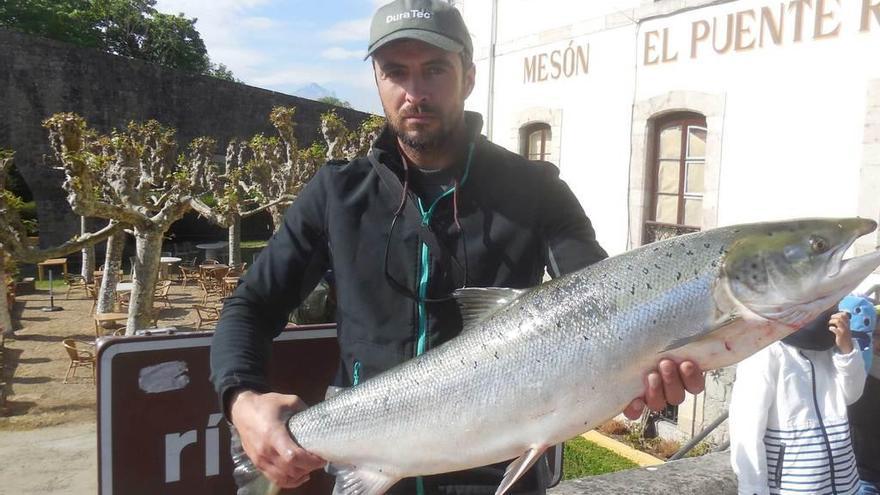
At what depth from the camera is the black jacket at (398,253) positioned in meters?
2.19

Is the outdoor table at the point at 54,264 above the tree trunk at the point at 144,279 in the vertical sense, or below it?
below

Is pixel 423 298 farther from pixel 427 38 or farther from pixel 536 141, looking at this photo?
pixel 536 141

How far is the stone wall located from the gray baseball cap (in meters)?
25.3

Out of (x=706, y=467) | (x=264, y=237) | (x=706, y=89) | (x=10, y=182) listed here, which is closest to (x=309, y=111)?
(x=264, y=237)

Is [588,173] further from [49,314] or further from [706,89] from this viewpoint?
[49,314]

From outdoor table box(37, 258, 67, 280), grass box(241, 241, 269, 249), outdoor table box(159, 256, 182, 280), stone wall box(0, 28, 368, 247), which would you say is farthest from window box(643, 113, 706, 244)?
stone wall box(0, 28, 368, 247)

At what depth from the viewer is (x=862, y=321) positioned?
427cm

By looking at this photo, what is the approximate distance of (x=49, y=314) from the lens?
687 inches

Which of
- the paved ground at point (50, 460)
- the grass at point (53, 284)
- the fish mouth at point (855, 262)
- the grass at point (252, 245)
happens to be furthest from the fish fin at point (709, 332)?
the grass at point (252, 245)

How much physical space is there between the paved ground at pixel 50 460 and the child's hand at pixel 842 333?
668 cm

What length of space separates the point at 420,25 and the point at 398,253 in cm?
72

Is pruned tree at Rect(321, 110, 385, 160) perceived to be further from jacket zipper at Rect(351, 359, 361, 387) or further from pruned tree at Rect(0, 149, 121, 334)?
jacket zipper at Rect(351, 359, 361, 387)

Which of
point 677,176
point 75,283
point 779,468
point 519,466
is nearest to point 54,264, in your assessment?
point 75,283

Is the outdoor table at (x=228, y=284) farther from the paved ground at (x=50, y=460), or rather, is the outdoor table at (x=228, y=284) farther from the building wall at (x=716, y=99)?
the building wall at (x=716, y=99)
